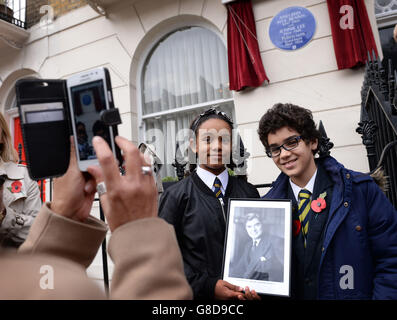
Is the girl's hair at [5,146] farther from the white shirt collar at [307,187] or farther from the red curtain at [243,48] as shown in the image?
the red curtain at [243,48]

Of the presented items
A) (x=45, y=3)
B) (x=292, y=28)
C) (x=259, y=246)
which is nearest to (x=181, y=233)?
(x=259, y=246)

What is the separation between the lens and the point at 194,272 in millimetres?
1547

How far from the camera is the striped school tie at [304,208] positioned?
1441 millimetres

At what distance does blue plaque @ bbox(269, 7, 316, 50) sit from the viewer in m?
4.10

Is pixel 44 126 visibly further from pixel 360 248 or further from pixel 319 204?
pixel 360 248

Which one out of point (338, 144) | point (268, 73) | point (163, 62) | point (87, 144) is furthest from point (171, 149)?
point (87, 144)

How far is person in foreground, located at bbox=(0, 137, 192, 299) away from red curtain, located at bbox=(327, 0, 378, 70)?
4.02 meters

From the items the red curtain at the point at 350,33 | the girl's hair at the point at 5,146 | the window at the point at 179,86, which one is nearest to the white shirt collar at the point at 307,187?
the girl's hair at the point at 5,146

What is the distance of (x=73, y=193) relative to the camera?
2.70ft

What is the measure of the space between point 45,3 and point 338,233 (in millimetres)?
7628

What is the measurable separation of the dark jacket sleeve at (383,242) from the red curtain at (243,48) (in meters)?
3.15
